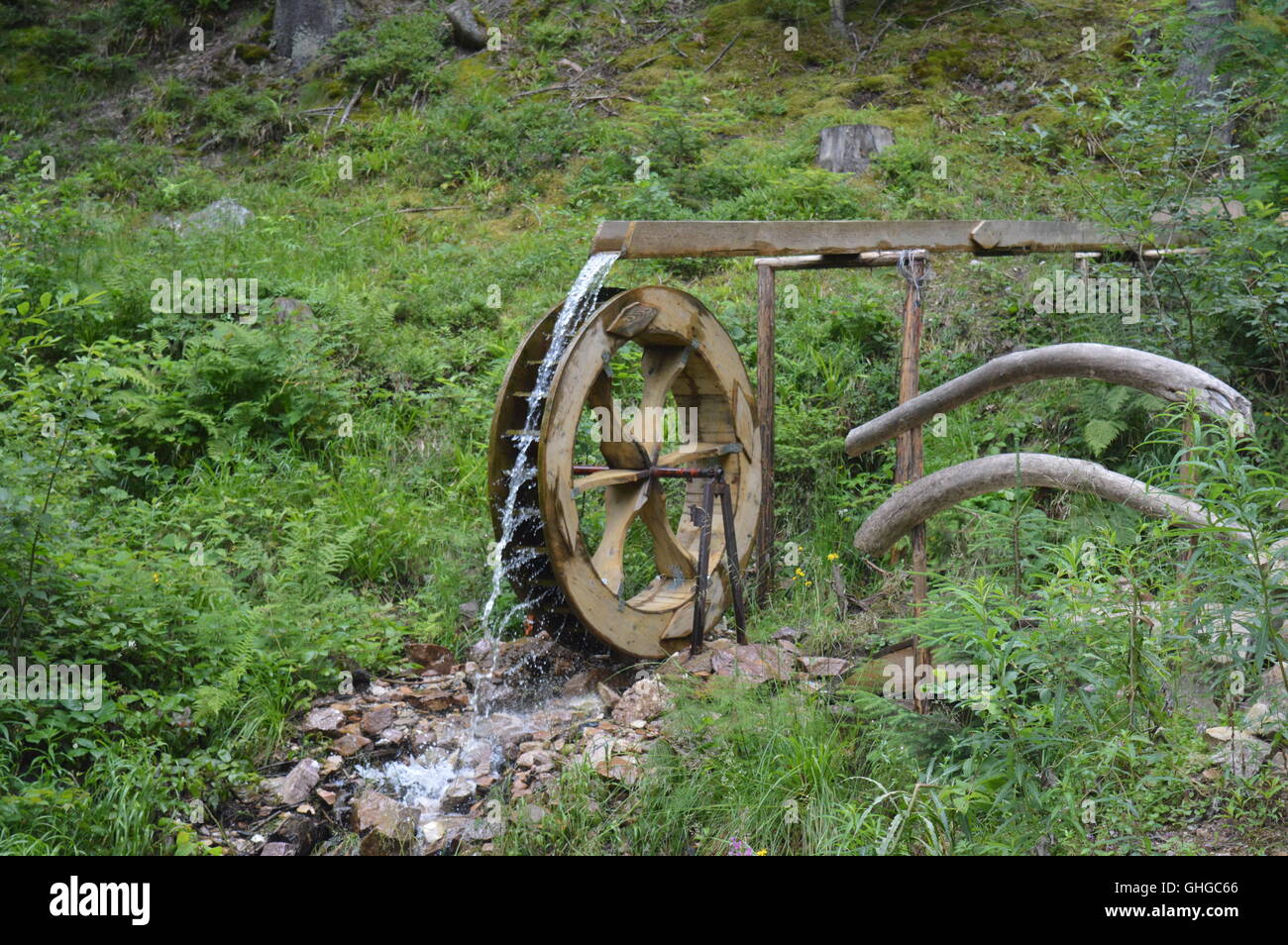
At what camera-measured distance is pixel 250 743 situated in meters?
4.57

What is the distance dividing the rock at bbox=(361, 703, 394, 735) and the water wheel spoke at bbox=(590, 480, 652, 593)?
61.5 inches

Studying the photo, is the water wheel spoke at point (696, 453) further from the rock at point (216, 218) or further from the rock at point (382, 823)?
the rock at point (216, 218)

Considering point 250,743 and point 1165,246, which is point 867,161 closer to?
point 1165,246

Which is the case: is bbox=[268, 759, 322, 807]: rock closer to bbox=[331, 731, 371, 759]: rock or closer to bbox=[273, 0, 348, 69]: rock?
bbox=[331, 731, 371, 759]: rock

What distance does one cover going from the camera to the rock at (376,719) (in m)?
4.91

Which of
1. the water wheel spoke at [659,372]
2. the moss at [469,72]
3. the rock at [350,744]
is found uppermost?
the moss at [469,72]

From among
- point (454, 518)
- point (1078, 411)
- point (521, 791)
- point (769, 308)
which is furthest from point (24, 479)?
point (1078, 411)

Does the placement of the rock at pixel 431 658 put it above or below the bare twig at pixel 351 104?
below

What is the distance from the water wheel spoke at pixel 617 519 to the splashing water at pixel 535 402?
0.56 m

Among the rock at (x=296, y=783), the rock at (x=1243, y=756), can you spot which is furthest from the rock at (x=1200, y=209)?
the rock at (x=296, y=783)

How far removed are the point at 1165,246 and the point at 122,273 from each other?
753 centimetres

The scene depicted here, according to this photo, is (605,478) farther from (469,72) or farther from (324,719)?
(469,72)

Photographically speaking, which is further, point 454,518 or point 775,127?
point 775,127

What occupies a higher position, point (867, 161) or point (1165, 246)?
point (867, 161)
